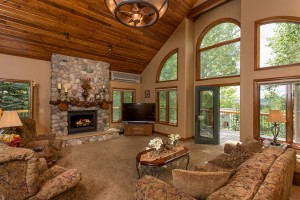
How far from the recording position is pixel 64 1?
3.86 metres

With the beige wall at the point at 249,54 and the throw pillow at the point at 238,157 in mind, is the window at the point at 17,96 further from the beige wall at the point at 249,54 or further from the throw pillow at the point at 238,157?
the beige wall at the point at 249,54

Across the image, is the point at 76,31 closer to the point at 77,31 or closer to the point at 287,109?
the point at 77,31

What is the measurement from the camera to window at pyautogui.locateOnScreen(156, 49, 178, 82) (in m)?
6.62

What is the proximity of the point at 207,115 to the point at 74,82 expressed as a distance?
5.08 m

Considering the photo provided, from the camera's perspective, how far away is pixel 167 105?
6.89 metres

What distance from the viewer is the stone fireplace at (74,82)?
542cm

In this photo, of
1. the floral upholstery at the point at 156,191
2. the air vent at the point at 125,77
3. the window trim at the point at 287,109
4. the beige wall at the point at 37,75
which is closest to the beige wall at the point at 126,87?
the air vent at the point at 125,77

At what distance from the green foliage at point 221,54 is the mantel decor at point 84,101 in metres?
4.13

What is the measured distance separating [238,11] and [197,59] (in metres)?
1.95

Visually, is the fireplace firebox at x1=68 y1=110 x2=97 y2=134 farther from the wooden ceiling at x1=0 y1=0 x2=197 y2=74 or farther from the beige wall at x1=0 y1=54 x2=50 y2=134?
the wooden ceiling at x1=0 y1=0 x2=197 y2=74

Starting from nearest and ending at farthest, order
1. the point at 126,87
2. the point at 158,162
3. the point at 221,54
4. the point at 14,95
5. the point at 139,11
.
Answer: the point at 139,11, the point at 158,162, the point at 14,95, the point at 221,54, the point at 126,87

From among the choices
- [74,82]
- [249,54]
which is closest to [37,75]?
[74,82]

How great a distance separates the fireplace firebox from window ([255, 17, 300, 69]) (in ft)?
19.3

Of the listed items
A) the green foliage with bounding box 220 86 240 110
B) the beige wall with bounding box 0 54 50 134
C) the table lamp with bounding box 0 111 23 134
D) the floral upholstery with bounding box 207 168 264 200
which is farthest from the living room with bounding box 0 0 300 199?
the green foliage with bounding box 220 86 240 110
